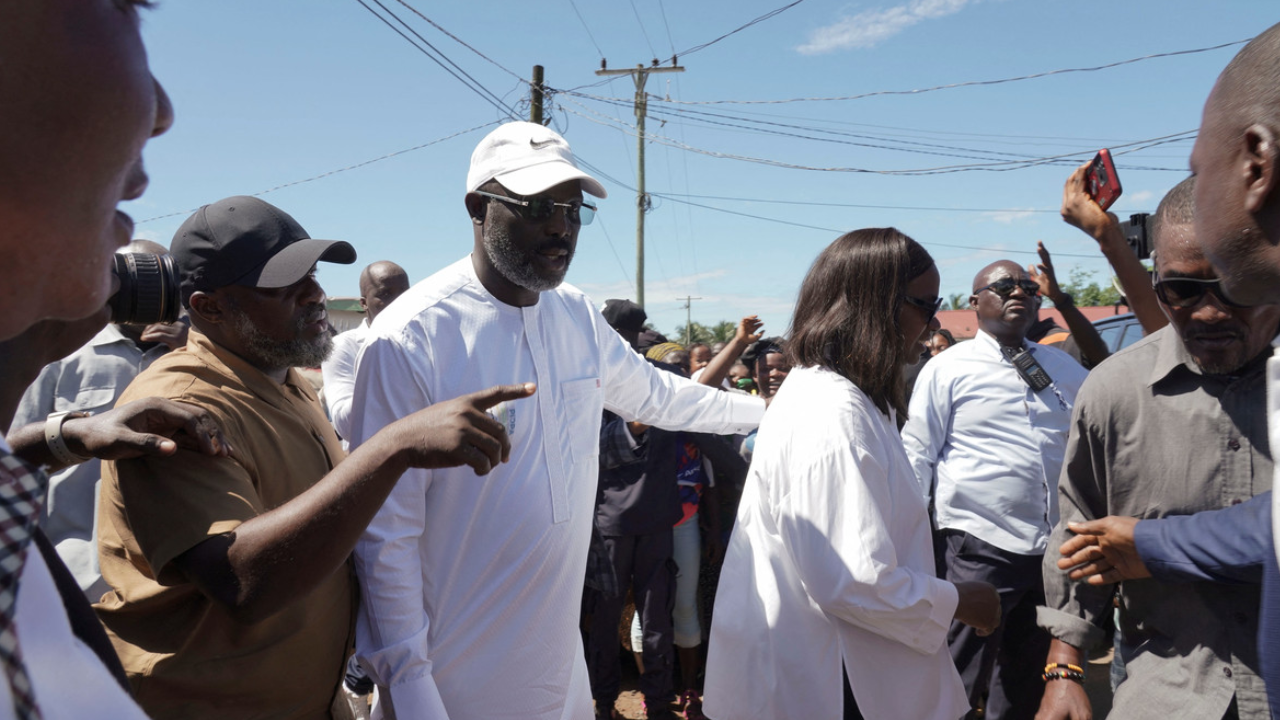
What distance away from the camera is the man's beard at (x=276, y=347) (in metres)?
2.05

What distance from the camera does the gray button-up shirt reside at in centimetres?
198

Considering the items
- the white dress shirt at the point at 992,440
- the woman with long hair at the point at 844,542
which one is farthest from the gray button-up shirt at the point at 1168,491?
the white dress shirt at the point at 992,440

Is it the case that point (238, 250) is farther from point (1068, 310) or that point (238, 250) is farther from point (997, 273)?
point (1068, 310)

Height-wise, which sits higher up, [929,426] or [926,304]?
[926,304]

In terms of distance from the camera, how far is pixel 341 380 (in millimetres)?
A: 4082

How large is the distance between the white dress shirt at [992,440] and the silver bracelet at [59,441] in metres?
4.12

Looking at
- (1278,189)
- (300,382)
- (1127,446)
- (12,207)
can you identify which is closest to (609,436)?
(300,382)

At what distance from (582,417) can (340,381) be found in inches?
81.3

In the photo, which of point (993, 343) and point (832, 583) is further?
point (993, 343)

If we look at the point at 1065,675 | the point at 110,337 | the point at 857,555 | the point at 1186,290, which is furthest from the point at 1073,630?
the point at 110,337

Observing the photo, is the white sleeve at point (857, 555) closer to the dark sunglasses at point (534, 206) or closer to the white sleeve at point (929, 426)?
the dark sunglasses at point (534, 206)

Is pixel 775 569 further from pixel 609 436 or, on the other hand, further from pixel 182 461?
pixel 609 436

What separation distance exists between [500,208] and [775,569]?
1439mm

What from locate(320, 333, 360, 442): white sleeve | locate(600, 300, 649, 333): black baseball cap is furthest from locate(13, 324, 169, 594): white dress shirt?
locate(600, 300, 649, 333): black baseball cap
